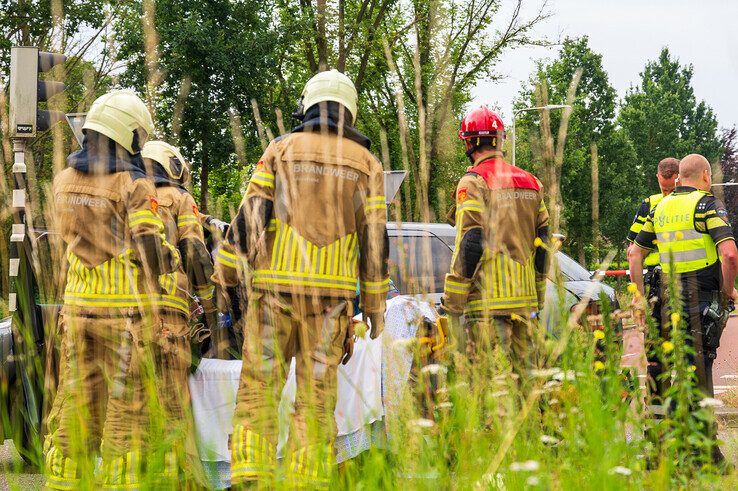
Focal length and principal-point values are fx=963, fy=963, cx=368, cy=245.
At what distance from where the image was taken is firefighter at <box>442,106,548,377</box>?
539cm

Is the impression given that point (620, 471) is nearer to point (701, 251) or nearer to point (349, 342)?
point (349, 342)

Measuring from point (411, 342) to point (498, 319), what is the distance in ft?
7.35

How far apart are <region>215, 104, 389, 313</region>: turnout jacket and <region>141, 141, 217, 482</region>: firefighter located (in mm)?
533

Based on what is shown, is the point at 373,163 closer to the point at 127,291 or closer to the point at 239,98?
the point at 127,291

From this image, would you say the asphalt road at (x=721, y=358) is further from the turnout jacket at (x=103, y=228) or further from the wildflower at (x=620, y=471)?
the turnout jacket at (x=103, y=228)

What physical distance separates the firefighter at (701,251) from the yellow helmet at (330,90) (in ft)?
8.80

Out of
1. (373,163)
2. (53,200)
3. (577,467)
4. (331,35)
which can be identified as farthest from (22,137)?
(331,35)

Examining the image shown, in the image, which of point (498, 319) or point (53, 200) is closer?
point (53, 200)

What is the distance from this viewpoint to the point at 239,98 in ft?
74.4

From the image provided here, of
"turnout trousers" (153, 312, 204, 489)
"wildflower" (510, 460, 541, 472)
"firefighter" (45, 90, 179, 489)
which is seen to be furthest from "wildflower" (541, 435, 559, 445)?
"firefighter" (45, 90, 179, 489)

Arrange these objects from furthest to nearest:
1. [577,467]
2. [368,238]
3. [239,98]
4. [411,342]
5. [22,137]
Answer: [239,98] → [22,137] → [368,238] → [411,342] → [577,467]

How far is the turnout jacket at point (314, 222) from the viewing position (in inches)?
171

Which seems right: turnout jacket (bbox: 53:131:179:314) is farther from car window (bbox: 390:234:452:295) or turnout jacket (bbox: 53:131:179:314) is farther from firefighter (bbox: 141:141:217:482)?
car window (bbox: 390:234:452:295)

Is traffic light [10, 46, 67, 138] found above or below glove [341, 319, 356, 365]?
above
